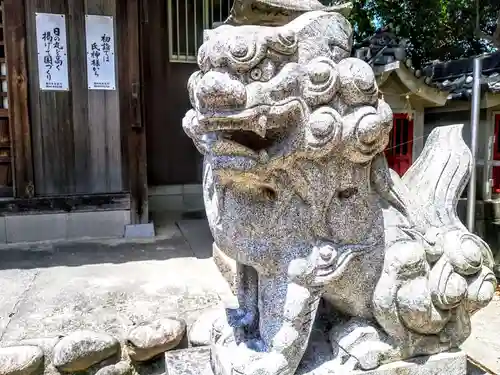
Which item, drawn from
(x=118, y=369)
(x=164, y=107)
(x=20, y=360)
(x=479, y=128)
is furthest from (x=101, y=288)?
(x=479, y=128)

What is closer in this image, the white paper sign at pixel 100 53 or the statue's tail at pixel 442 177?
the statue's tail at pixel 442 177

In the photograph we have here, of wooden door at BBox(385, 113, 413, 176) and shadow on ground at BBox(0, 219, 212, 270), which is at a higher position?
wooden door at BBox(385, 113, 413, 176)

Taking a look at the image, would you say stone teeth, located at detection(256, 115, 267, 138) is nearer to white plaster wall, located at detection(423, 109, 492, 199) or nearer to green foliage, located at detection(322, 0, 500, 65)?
white plaster wall, located at detection(423, 109, 492, 199)

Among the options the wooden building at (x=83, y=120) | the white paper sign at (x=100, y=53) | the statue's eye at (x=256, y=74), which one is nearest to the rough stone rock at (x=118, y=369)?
the statue's eye at (x=256, y=74)

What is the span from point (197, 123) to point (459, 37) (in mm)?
13319

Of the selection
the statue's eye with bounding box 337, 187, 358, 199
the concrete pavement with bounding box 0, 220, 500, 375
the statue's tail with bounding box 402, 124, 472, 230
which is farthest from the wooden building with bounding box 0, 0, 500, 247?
the statue's eye with bounding box 337, 187, 358, 199

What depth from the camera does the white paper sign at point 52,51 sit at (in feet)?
18.1

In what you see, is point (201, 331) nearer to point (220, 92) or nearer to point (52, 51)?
point (220, 92)

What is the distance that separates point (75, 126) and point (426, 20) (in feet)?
32.5

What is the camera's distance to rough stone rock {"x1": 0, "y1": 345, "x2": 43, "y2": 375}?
2820 mm

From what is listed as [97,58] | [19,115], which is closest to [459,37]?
[97,58]

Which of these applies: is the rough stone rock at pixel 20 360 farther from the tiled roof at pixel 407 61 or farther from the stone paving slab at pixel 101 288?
the tiled roof at pixel 407 61

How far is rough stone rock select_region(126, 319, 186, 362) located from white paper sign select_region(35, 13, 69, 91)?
3.72m

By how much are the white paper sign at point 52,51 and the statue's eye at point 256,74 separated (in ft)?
15.6
